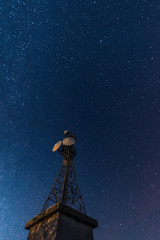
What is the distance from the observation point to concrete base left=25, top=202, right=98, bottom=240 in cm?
1340

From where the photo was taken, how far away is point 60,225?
13.5 meters

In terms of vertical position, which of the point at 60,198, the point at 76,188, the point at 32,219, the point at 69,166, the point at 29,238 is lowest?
the point at 29,238

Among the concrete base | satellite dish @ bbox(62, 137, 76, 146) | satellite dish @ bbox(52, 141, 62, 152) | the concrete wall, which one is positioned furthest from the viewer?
satellite dish @ bbox(52, 141, 62, 152)

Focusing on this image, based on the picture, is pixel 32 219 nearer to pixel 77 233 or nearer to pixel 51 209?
pixel 51 209

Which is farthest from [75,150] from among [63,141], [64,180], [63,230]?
[63,230]

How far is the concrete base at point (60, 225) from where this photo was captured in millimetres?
13398

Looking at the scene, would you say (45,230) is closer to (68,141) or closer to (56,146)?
(56,146)

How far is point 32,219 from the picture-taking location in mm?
15711

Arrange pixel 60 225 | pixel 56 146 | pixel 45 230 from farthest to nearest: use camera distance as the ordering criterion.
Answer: pixel 56 146, pixel 45 230, pixel 60 225

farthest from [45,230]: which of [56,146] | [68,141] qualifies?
[68,141]

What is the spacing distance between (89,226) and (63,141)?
10426 mm

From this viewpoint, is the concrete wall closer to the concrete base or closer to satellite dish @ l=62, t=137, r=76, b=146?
the concrete base

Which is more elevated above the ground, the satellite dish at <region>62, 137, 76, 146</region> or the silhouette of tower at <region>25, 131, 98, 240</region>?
the satellite dish at <region>62, 137, 76, 146</region>

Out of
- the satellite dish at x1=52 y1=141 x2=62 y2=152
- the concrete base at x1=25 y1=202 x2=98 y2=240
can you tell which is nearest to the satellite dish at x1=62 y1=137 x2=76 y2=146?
the satellite dish at x1=52 y1=141 x2=62 y2=152
